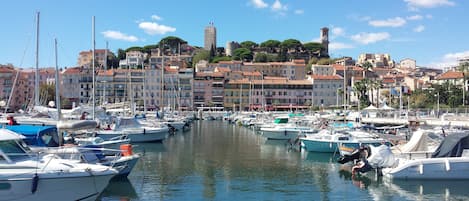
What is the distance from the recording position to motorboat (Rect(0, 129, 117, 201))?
1532 centimetres

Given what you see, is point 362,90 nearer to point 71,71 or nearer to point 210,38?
point 71,71

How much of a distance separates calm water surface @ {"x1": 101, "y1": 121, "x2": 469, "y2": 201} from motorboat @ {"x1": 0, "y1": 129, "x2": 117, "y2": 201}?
149 inches

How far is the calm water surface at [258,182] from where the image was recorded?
21.4 meters

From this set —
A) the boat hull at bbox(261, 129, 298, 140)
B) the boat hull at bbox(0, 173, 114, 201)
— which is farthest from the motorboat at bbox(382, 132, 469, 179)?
the boat hull at bbox(261, 129, 298, 140)

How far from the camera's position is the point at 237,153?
37906 millimetres

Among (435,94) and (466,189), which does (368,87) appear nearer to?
(435,94)

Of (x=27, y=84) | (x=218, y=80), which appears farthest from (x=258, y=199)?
(x=27, y=84)

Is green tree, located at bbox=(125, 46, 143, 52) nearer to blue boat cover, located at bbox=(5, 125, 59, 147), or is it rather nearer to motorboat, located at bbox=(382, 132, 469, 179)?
blue boat cover, located at bbox=(5, 125, 59, 147)

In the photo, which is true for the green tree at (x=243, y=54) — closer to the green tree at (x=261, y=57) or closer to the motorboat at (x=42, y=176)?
the green tree at (x=261, y=57)

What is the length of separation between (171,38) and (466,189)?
166621mm

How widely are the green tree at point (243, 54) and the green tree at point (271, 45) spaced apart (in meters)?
12.1

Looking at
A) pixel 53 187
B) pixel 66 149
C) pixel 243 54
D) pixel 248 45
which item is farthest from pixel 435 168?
pixel 248 45

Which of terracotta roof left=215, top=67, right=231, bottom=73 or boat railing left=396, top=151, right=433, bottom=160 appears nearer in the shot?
boat railing left=396, top=151, right=433, bottom=160

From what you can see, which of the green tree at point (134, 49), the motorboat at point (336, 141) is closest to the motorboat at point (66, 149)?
the motorboat at point (336, 141)
